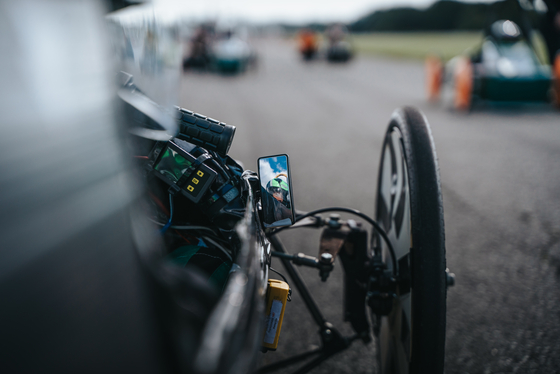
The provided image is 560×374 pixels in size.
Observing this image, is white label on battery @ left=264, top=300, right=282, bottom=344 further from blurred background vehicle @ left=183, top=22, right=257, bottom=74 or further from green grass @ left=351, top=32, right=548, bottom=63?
blurred background vehicle @ left=183, top=22, right=257, bottom=74

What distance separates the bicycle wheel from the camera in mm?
1230

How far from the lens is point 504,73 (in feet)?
27.5

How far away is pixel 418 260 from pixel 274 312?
0.47 m

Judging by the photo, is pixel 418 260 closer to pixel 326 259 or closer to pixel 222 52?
pixel 326 259

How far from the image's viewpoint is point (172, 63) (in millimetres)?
1498

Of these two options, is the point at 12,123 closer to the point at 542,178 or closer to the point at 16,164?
the point at 16,164

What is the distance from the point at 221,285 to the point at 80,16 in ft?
2.50

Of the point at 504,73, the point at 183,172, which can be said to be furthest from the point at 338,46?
the point at 183,172

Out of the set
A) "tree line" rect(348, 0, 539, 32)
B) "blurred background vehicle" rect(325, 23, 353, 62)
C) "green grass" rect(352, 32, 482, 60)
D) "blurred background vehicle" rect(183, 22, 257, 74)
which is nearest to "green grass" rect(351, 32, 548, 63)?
"green grass" rect(352, 32, 482, 60)

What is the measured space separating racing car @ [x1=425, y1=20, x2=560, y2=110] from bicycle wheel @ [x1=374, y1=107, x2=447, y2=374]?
25.7 ft

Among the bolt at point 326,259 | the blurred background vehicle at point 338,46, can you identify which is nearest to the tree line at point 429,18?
the blurred background vehicle at point 338,46

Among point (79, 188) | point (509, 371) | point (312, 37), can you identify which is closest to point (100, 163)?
point (79, 188)

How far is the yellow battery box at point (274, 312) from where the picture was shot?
1.28 meters

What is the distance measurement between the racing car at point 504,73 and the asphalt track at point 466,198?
344 mm
